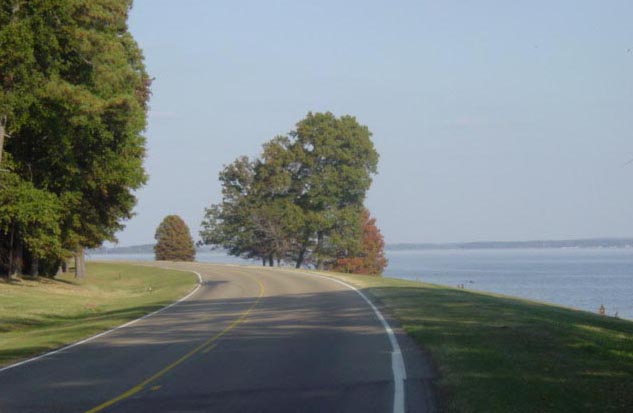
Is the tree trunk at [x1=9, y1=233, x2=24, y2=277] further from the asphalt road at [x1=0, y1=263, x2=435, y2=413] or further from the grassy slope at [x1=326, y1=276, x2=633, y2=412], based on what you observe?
the grassy slope at [x1=326, y1=276, x2=633, y2=412]

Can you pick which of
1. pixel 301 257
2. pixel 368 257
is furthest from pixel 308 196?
pixel 368 257

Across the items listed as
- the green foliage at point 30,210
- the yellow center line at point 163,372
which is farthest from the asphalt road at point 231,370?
the green foliage at point 30,210

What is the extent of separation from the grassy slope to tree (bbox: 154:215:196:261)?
81.4 m

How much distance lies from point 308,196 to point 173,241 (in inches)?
1283

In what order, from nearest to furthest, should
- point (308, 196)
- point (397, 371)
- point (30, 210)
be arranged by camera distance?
point (397, 371)
point (30, 210)
point (308, 196)

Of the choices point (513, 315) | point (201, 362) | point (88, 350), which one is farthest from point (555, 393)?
point (513, 315)

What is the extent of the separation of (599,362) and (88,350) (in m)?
10.3

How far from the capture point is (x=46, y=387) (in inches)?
478

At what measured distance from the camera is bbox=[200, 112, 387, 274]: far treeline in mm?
73312

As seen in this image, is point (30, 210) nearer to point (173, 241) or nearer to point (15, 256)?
point (15, 256)

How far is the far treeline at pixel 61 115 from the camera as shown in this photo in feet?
95.5

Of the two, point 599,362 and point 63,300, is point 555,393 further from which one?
point 63,300

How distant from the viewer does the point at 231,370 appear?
526 inches

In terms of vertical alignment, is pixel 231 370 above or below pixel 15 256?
below
